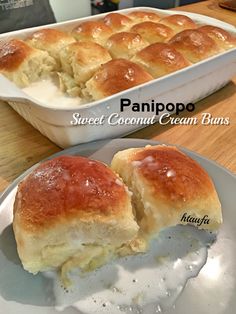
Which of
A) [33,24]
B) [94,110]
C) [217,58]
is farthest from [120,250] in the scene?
[33,24]

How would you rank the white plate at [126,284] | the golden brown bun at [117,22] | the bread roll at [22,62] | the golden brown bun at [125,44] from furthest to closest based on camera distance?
the golden brown bun at [117,22]
the golden brown bun at [125,44]
the bread roll at [22,62]
the white plate at [126,284]

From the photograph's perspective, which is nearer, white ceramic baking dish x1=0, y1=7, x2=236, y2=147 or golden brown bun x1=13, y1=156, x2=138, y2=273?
golden brown bun x1=13, y1=156, x2=138, y2=273

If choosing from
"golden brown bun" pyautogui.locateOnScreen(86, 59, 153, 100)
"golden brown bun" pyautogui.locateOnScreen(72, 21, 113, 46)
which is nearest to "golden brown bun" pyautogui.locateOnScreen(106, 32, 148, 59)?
"golden brown bun" pyautogui.locateOnScreen(72, 21, 113, 46)

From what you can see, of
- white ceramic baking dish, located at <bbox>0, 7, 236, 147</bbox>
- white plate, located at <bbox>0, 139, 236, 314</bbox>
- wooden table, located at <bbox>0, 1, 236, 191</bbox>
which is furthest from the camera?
wooden table, located at <bbox>0, 1, 236, 191</bbox>

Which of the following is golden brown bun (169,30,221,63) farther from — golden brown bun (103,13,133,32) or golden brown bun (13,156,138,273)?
golden brown bun (13,156,138,273)

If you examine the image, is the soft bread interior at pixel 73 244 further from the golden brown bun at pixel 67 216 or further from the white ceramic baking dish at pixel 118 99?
the white ceramic baking dish at pixel 118 99

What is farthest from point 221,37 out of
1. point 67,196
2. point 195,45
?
point 67,196

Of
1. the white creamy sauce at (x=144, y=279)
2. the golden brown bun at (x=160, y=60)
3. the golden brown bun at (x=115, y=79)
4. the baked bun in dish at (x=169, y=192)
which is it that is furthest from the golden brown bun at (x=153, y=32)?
the white creamy sauce at (x=144, y=279)
